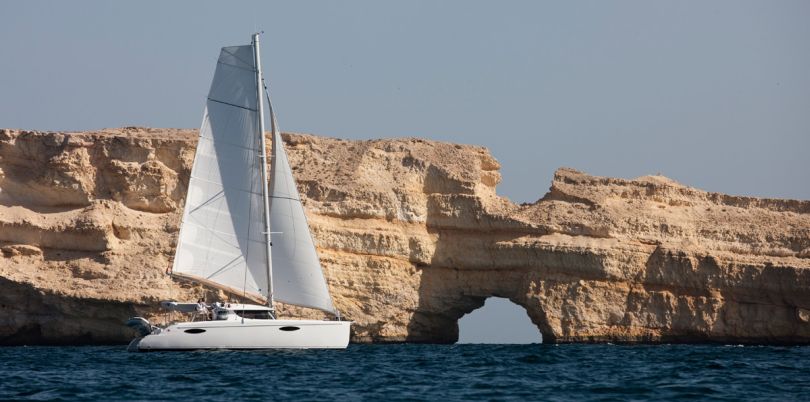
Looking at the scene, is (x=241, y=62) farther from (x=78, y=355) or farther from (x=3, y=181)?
(x=3, y=181)

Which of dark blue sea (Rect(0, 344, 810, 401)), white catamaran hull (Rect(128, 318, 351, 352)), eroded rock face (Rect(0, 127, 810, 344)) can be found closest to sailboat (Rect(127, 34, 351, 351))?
white catamaran hull (Rect(128, 318, 351, 352))

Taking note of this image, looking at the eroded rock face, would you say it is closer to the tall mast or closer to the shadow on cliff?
the shadow on cliff

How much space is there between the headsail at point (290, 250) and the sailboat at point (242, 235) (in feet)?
0.09

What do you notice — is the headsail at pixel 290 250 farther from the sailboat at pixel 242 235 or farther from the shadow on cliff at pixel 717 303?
the shadow on cliff at pixel 717 303

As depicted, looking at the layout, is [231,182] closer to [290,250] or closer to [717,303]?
[290,250]

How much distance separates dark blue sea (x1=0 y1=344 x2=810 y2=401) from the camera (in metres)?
26.2

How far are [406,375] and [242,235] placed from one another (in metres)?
7.95

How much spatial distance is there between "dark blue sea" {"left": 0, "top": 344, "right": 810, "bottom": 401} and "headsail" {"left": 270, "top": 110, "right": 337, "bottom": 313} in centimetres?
166

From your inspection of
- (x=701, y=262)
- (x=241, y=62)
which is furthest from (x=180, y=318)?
(x=701, y=262)

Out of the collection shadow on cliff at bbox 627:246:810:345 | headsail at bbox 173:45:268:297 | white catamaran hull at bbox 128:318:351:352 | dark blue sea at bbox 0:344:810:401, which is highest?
headsail at bbox 173:45:268:297

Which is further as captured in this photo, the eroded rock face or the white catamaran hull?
the eroded rock face

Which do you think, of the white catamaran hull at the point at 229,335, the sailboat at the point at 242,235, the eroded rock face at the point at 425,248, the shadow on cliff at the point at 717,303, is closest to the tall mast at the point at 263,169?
the sailboat at the point at 242,235

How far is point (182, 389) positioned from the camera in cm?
2642

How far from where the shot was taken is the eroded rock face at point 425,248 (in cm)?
4256
